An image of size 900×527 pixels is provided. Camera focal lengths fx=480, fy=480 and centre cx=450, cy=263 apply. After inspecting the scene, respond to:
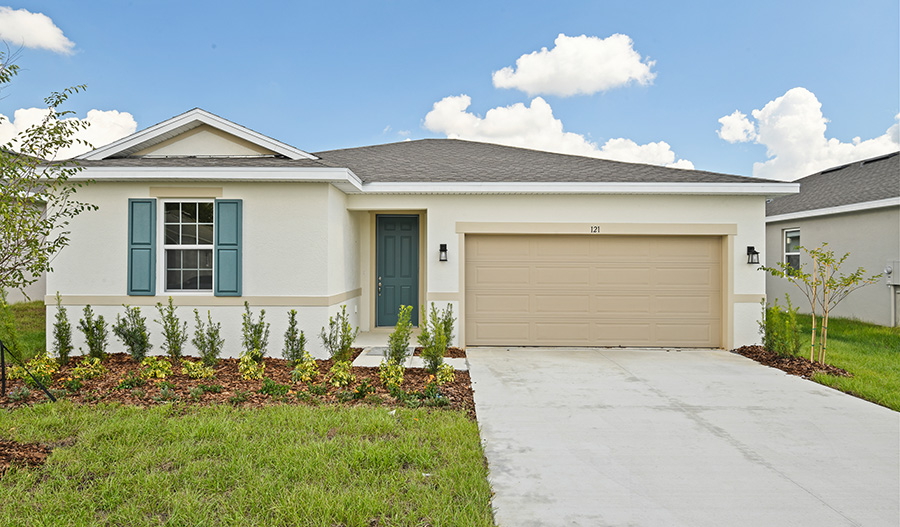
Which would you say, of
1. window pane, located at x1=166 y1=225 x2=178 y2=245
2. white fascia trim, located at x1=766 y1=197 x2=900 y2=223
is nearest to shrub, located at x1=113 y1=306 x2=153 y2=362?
window pane, located at x1=166 y1=225 x2=178 y2=245

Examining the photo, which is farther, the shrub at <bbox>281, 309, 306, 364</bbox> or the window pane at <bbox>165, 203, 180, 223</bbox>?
the window pane at <bbox>165, 203, 180, 223</bbox>

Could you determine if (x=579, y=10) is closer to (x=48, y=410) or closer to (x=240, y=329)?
(x=240, y=329)

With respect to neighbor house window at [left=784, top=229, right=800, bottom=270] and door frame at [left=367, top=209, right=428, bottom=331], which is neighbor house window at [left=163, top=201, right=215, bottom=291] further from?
neighbor house window at [left=784, top=229, right=800, bottom=270]

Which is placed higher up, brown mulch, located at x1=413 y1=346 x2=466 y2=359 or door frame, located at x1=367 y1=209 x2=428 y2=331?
door frame, located at x1=367 y1=209 x2=428 y2=331

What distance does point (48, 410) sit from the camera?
480 cm

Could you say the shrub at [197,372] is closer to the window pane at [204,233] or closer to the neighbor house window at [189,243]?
the neighbor house window at [189,243]

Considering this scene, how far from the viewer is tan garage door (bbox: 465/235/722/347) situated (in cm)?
871

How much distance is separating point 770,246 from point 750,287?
7.81m

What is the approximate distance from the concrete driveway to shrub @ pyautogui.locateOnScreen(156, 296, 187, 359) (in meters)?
4.40

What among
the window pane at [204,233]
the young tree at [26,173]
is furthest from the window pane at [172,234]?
the young tree at [26,173]

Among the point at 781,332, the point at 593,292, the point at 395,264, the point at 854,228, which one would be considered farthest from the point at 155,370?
the point at 854,228

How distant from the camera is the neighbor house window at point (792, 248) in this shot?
44.6ft

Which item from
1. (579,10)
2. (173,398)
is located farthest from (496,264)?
(579,10)

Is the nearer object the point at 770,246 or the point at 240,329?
the point at 240,329
